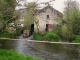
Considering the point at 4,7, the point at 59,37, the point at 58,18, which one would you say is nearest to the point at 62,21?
the point at 58,18

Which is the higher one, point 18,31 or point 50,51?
point 18,31

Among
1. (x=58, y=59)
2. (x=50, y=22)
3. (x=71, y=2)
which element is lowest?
(x=58, y=59)

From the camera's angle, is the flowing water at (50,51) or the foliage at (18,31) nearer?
the flowing water at (50,51)

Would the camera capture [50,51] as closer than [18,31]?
Yes

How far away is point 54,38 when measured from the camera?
34188 mm

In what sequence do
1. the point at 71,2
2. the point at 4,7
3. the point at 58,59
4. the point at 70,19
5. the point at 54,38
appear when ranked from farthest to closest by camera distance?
the point at 71,2 → the point at 70,19 → the point at 54,38 → the point at 58,59 → the point at 4,7

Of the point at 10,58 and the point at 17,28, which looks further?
the point at 17,28

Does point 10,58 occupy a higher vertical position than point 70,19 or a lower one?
lower

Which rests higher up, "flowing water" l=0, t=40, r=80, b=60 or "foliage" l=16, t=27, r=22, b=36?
"foliage" l=16, t=27, r=22, b=36

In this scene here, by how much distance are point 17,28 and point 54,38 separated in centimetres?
1000

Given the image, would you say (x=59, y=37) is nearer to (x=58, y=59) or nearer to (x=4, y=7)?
(x=58, y=59)

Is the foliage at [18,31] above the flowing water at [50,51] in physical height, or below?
above

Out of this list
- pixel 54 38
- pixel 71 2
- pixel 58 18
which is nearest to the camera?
pixel 54 38

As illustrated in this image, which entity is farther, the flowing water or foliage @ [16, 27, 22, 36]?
foliage @ [16, 27, 22, 36]
